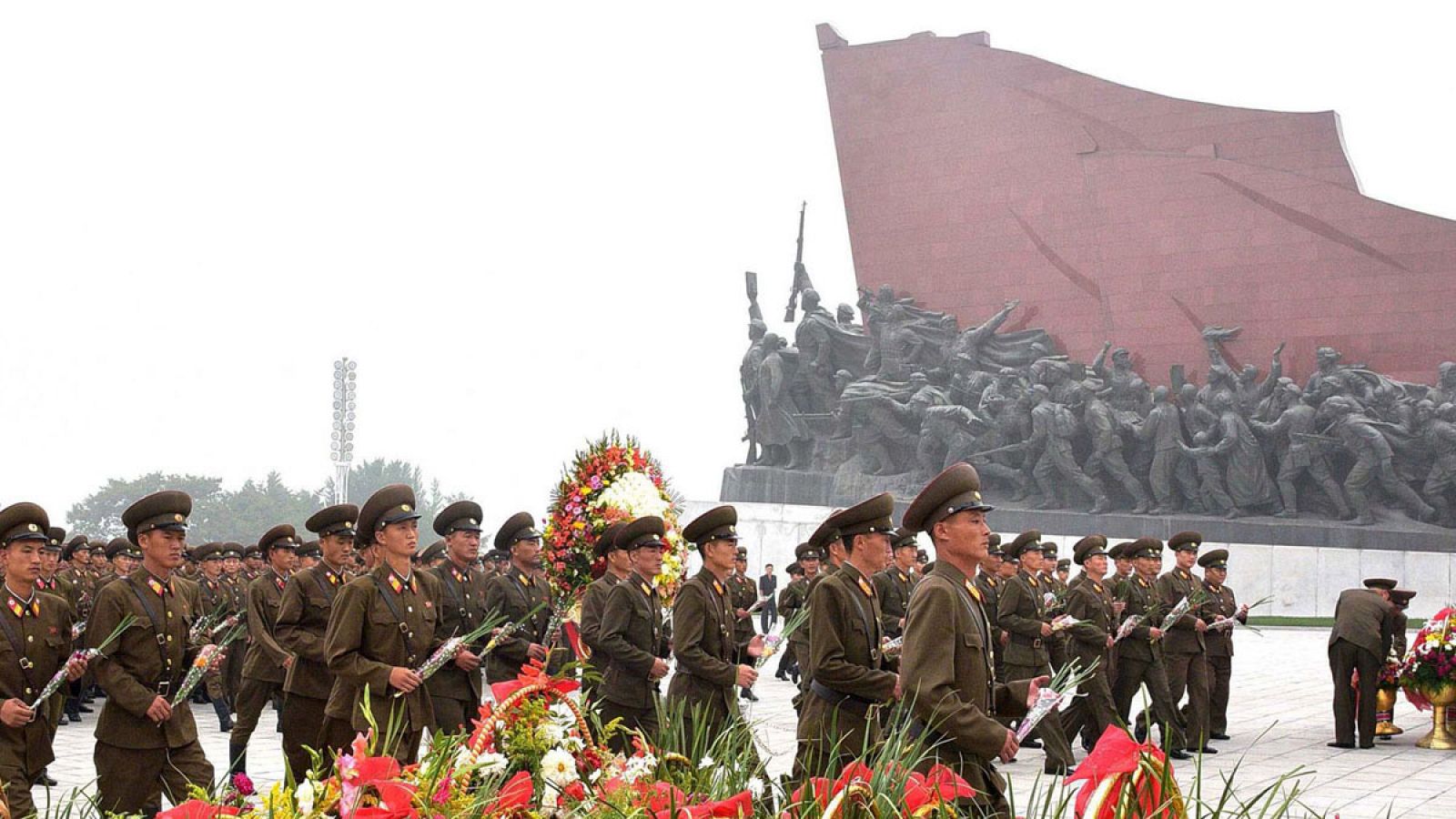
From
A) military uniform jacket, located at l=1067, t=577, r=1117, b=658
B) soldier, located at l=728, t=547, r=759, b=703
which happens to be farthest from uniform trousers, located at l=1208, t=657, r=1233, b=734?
soldier, located at l=728, t=547, r=759, b=703

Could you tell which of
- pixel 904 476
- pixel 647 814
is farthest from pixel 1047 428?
pixel 647 814

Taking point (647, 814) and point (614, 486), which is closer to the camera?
point (647, 814)

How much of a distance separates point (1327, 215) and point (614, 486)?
22402mm

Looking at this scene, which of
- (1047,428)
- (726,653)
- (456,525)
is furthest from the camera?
(1047,428)

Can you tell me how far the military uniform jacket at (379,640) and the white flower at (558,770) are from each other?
3197 millimetres

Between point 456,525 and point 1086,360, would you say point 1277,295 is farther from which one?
point 456,525

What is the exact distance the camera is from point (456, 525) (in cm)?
783

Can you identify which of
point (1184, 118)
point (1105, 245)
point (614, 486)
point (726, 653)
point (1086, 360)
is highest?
point (1184, 118)

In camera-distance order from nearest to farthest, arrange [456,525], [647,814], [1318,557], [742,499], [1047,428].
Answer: [647,814]
[456,525]
[1318,557]
[1047,428]
[742,499]

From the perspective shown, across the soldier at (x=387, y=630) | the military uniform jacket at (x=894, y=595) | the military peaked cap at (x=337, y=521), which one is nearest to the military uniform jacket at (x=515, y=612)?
the military peaked cap at (x=337, y=521)

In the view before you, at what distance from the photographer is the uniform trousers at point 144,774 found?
5.54 m

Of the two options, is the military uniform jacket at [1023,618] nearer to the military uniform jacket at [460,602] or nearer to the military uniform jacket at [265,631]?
the military uniform jacket at [460,602]

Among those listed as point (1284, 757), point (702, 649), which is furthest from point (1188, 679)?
point (702, 649)

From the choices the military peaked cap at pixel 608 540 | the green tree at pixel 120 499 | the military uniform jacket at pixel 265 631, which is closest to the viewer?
the military peaked cap at pixel 608 540
